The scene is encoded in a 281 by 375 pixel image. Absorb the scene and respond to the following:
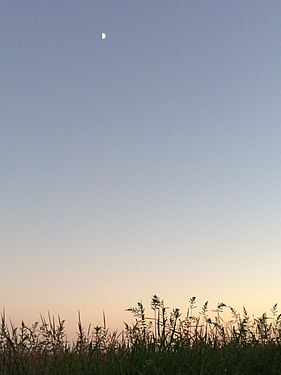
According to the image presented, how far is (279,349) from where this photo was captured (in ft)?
36.8

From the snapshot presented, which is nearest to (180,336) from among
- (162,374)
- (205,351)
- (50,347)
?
(205,351)

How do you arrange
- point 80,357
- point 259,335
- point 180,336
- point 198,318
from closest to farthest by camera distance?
1. point 80,357
2. point 180,336
3. point 198,318
4. point 259,335

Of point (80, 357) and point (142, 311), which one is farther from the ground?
point (142, 311)

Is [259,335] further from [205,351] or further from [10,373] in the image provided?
[10,373]

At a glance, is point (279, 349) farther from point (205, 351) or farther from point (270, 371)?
point (205, 351)

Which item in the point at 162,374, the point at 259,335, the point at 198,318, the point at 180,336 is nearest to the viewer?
the point at 162,374

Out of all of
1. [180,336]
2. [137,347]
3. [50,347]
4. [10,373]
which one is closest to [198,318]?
[180,336]

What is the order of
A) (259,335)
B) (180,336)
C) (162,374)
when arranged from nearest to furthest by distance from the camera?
(162,374), (180,336), (259,335)

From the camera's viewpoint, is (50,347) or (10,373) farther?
(50,347)

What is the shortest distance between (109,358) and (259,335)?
372 cm

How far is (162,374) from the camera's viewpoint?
8.83 metres

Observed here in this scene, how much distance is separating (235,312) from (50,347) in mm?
3783

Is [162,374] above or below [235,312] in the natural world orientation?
below

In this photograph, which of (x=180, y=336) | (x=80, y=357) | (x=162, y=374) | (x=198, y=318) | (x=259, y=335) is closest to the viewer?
(x=162, y=374)
